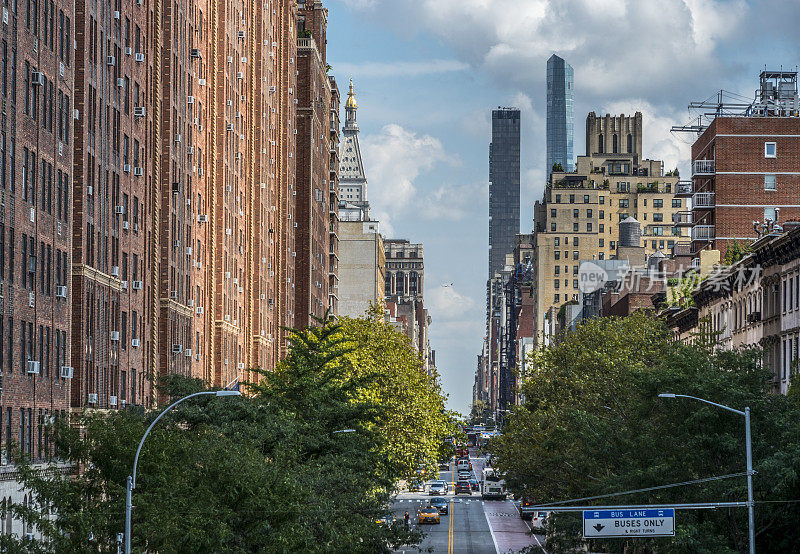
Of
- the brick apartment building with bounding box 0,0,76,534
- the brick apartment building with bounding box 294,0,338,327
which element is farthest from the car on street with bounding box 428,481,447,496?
the brick apartment building with bounding box 0,0,76,534

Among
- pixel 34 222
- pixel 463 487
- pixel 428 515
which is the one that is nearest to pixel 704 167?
pixel 428 515

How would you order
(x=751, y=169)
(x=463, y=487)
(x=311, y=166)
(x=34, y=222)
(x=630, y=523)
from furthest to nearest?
(x=311, y=166), (x=463, y=487), (x=751, y=169), (x=34, y=222), (x=630, y=523)

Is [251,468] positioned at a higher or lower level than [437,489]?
higher

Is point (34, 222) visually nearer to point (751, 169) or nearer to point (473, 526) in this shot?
point (473, 526)

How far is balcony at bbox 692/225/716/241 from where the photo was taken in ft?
366

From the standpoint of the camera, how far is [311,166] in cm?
15938

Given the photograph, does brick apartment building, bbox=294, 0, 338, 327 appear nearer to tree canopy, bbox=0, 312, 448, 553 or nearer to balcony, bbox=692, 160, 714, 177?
balcony, bbox=692, 160, 714, 177

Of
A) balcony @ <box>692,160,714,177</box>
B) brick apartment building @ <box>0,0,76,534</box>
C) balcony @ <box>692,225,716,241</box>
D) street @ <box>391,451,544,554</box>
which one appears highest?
balcony @ <box>692,160,714,177</box>

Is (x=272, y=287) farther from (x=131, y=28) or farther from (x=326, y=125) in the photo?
(x=131, y=28)

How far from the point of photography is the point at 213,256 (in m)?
105

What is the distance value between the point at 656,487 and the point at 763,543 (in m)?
4.91

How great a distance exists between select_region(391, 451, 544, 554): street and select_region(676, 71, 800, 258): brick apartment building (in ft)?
91.4

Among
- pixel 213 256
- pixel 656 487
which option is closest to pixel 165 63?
pixel 213 256

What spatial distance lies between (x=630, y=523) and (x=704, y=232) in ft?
202
